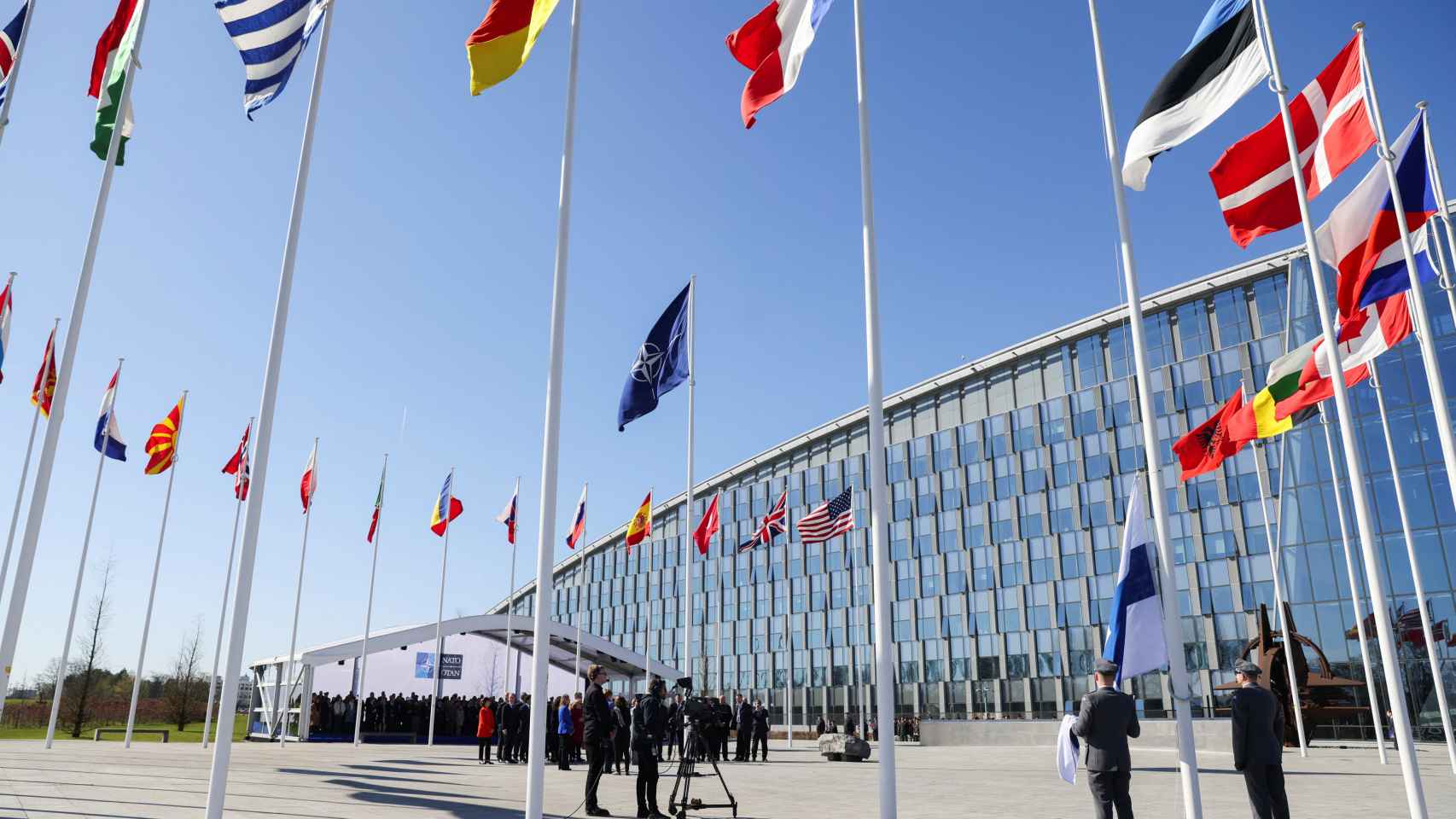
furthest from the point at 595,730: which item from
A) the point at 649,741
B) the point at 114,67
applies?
the point at 114,67

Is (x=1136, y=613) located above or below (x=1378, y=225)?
below

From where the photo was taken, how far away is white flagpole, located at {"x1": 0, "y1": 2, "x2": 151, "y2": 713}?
33.4 feet

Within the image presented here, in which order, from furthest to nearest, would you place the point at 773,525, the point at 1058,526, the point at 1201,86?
the point at 1058,526
the point at 773,525
the point at 1201,86

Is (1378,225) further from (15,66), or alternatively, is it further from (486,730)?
(486,730)

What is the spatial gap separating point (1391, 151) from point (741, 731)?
2148 cm

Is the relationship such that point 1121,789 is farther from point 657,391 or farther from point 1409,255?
point 657,391

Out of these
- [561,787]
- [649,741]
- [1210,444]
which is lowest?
[561,787]

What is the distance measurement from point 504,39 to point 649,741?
8.20m

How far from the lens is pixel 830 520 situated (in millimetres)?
31172

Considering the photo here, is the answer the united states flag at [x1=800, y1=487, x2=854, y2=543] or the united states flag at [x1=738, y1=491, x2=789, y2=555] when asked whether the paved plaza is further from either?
the united states flag at [x1=738, y1=491, x2=789, y2=555]

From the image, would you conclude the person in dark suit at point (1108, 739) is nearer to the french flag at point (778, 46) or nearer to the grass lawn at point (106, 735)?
the french flag at point (778, 46)

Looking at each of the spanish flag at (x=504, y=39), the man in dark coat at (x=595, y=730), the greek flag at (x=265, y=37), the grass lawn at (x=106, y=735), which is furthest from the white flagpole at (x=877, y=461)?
the grass lawn at (x=106, y=735)

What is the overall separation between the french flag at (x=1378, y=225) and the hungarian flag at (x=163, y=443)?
26.6 m

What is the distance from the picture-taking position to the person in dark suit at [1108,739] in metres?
8.56
